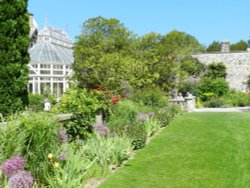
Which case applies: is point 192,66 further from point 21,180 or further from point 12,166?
point 21,180

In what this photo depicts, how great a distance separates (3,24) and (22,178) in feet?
26.8

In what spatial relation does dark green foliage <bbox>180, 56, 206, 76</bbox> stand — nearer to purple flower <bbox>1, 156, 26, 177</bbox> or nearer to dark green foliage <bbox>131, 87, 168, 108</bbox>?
dark green foliage <bbox>131, 87, 168, 108</bbox>

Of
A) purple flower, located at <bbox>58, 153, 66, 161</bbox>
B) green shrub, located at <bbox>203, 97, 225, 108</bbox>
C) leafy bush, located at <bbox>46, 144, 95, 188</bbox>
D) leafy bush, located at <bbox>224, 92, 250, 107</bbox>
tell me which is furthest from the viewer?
leafy bush, located at <bbox>224, 92, 250, 107</bbox>

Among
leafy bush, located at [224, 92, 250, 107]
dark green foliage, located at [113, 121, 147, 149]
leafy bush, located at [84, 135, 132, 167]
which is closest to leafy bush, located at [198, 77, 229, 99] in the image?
leafy bush, located at [224, 92, 250, 107]

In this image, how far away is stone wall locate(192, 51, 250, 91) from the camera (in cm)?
3278

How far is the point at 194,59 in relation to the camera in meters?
32.9

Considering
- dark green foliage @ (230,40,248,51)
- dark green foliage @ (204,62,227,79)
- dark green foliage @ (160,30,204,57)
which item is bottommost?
dark green foliage @ (204,62,227,79)

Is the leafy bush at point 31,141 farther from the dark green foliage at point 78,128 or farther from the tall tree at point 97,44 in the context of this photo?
the tall tree at point 97,44

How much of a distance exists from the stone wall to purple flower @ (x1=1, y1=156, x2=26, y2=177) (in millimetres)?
30031

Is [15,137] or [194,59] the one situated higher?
[194,59]

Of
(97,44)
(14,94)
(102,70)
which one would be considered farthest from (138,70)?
(14,94)

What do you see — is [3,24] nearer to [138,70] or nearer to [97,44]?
[138,70]

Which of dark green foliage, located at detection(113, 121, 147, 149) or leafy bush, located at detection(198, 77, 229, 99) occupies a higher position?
leafy bush, located at detection(198, 77, 229, 99)

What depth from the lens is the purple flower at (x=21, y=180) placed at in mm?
4383
